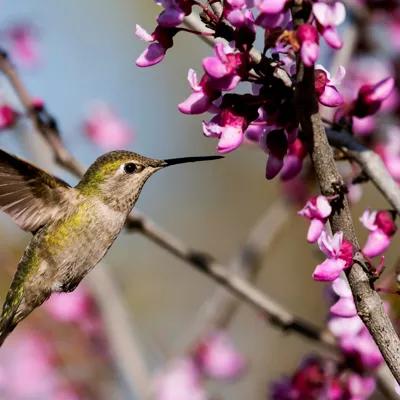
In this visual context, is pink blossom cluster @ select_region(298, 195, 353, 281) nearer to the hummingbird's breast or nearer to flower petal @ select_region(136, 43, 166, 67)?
flower petal @ select_region(136, 43, 166, 67)

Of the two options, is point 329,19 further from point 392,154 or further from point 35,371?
point 35,371

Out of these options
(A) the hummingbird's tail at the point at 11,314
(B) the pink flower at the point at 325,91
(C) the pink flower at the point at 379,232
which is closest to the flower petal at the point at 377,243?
(C) the pink flower at the point at 379,232

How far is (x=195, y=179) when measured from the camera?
11062mm

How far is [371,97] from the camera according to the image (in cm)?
276

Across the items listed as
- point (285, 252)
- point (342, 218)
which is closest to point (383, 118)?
point (342, 218)

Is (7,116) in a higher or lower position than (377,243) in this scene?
lower

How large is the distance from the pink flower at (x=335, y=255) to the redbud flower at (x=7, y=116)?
2211 mm

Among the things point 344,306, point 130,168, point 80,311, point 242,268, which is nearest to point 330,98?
point 344,306

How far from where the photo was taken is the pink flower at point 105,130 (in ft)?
19.2

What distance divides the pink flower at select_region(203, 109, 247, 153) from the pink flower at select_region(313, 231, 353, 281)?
1.20ft

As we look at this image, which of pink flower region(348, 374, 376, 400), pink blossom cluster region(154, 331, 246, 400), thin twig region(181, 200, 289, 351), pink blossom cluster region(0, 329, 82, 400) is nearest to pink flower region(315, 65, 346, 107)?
pink flower region(348, 374, 376, 400)

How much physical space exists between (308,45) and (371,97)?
0.83m

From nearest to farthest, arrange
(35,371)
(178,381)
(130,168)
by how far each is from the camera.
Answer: (130,168) < (178,381) < (35,371)

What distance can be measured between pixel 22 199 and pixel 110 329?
210 centimetres
